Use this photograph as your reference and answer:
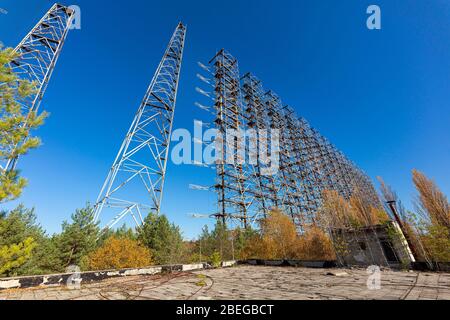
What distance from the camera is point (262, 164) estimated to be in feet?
95.2

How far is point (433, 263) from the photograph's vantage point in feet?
26.9

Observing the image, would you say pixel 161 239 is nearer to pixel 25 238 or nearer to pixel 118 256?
pixel 118 256

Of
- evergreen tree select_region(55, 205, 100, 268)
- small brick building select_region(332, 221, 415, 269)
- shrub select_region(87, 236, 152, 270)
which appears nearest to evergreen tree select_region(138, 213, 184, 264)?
shrub select_region(87, 236, 152, 270)

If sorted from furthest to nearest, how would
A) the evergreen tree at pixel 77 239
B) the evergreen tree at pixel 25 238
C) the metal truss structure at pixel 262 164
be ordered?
the metal truss structure at pixel 262 164
the evergreen tree at pixel 77 239
the evergreen tree at pixel 25 238

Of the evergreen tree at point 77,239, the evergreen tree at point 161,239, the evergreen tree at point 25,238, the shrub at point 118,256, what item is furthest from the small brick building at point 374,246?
the evergreen tree at point 25,238

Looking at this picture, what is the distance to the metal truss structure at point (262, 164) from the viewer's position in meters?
23.6

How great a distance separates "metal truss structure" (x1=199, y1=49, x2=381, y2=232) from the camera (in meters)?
23.6

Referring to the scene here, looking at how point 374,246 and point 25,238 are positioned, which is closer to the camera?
point 374,246

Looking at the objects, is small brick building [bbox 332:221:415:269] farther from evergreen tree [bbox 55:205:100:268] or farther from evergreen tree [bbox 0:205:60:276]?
evergreen tree [bbox 0:205:60:276]

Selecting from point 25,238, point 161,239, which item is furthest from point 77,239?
point 161,239

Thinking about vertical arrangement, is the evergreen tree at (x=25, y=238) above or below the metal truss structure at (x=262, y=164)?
below

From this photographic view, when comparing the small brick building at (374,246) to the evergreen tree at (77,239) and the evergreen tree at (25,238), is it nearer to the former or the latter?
the evergreen tree at (77,239)

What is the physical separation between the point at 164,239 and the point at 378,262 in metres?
14.5
